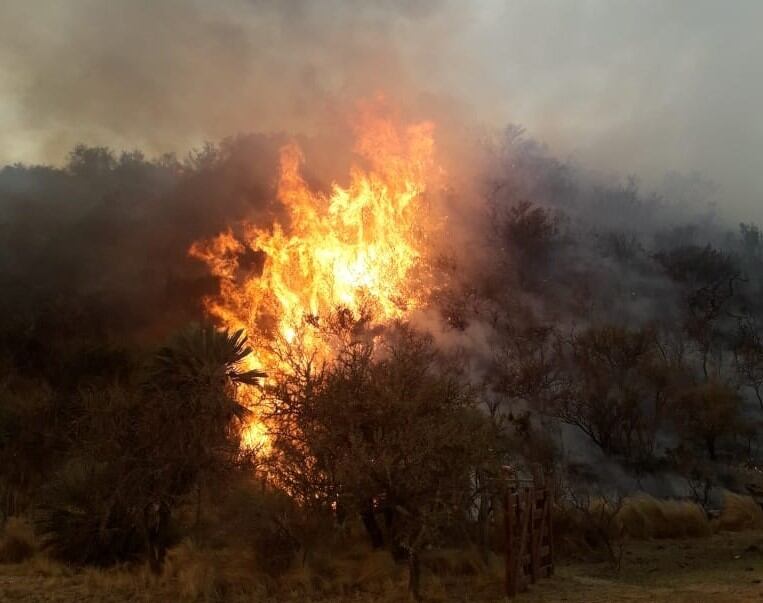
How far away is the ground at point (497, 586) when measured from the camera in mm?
14234

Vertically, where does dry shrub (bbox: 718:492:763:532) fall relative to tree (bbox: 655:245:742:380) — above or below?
below

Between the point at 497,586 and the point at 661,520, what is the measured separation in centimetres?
1171

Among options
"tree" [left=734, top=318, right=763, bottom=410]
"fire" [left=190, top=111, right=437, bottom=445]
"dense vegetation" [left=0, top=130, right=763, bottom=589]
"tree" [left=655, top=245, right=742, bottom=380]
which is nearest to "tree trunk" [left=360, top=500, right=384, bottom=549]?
"dense vegetation" [left=0, top=130, right=763, bottom=589]

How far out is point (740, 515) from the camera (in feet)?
86.0

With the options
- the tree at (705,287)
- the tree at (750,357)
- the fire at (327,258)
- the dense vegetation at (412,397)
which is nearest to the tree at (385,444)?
the dense vegetation at (412,397)

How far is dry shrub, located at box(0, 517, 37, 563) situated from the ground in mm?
645

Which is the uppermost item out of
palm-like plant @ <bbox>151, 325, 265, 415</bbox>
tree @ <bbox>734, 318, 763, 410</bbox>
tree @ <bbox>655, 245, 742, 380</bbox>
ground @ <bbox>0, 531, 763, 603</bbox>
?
tree @ <bbox>655, 245, 742, 380</bbox>

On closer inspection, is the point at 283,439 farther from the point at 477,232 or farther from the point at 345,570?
the point at 477,232

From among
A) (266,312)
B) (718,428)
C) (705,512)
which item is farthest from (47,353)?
(718,428)

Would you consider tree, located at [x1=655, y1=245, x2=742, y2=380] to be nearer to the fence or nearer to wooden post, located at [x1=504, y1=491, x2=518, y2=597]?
the fence

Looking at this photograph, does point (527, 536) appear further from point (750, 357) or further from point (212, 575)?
point (750, 357)

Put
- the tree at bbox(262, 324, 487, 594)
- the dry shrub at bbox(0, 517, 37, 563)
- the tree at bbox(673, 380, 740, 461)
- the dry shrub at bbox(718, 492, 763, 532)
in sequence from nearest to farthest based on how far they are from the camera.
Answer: the tree at bbox(262, 324, 487, 594) → the dry shrub at bbox(0, 517, 37, 563) → the dry shrub at bbox(718, 492, 763, 532) → the tree at bbox(673, 380, 740, 461)

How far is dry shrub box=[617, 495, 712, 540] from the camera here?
2364 centimetres

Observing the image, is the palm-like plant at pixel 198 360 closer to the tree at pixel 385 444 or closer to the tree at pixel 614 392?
the tree at pixel 385 444
